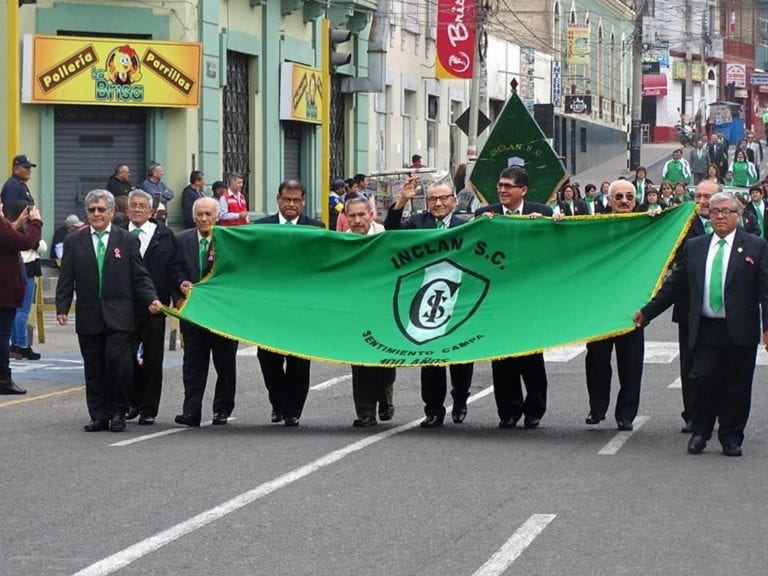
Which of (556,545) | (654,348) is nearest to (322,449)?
(556,545)

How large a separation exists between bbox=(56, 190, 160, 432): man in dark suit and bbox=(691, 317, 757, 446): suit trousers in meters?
4.25

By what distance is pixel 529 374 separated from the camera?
13984 millimetres

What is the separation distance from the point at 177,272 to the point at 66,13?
51.8 ft

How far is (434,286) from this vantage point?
14.2 m

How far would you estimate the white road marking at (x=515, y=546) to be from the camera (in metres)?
8.48

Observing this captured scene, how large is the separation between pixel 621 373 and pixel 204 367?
10.7ft

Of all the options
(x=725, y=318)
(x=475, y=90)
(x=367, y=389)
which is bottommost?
(x=367, y=389)

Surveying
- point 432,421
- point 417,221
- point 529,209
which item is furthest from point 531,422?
point 417,221

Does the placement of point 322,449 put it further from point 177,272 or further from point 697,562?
Result: point 697,562

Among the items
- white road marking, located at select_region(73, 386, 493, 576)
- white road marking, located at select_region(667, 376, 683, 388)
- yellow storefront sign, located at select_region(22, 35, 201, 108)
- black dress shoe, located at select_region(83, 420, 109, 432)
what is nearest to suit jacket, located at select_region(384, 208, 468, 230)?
white road marking, located at select_region(73, 386, 493, 576)

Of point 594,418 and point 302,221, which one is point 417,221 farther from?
point 594,418

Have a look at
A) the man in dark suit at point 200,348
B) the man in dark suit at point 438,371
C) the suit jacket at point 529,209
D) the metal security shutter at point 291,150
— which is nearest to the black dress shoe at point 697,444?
the man in dark suit at point 438,371

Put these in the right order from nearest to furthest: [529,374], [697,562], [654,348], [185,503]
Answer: [697,562], [185,503], [529,374], [654,348]

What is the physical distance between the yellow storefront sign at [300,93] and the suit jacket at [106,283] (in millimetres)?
20736
